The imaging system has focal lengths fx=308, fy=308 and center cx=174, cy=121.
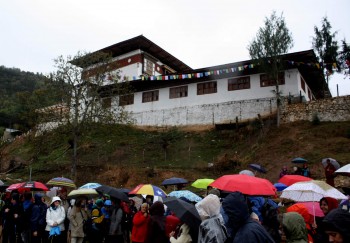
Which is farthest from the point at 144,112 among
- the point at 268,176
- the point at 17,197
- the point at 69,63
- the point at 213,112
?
the point at 17,197

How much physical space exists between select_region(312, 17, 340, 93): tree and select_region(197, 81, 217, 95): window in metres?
9.93

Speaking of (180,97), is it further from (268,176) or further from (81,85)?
(268,176)

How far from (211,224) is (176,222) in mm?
1782

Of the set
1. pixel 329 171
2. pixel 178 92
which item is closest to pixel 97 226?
pixel 329 171

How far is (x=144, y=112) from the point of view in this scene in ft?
110

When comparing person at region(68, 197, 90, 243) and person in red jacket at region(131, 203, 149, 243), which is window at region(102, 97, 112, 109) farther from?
person in red jacket at region(131, 203, 149, 243)

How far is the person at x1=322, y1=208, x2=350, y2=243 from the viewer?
2869 millimetres

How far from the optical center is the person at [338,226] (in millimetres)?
2869

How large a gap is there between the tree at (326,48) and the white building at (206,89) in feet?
3.25

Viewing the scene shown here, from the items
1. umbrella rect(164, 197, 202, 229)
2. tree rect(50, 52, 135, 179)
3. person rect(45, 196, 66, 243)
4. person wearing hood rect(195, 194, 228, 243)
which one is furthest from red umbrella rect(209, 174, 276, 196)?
tree rect(50, 52, 135, 179)

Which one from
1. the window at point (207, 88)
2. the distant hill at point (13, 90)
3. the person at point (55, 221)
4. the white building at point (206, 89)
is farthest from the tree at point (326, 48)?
the distant hill at point (13, 90)

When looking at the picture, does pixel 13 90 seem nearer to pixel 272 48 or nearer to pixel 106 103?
pixel 106 103

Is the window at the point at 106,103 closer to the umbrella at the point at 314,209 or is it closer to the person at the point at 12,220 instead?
the person at the point at 12,220

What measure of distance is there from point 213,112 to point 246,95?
3474 mm
